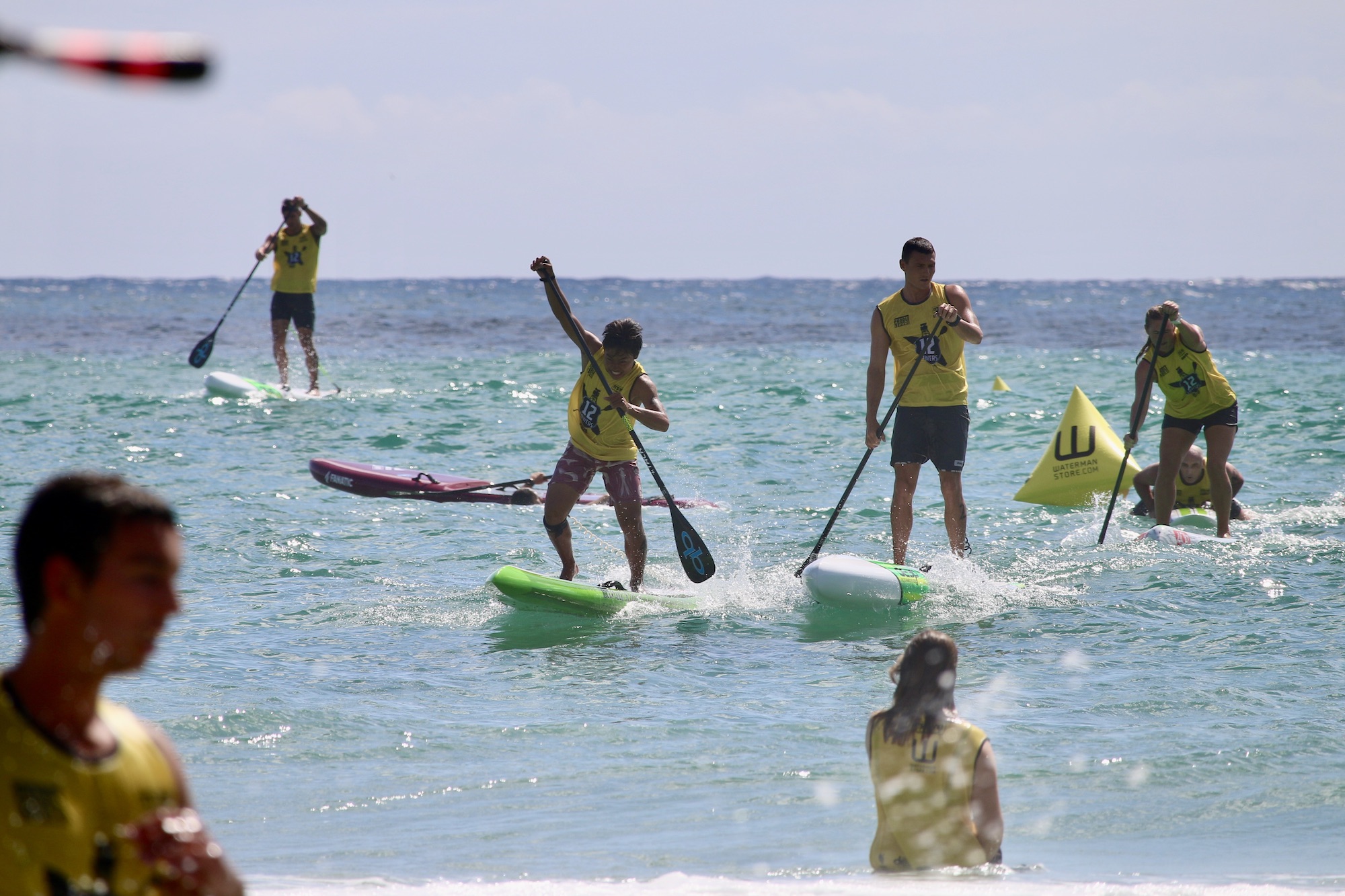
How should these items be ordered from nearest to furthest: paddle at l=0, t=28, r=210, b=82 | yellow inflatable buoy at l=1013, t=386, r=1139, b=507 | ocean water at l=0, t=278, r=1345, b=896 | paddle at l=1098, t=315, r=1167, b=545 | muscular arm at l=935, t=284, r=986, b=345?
paddle at l=0, t=28, r=210, b=82 < ocean water at l=0, t=278, r=1345, b=896 < muscular arm at l=935, t=284, r=986, b=345 < paddle at l=1098, t=315, r=1167, b=545 < yellow inflatable buoy at l=1013, t=386, r=1139, b=507

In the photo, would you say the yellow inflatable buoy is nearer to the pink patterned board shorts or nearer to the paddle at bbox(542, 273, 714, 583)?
the paddle at bbox(542, 273, 714, 583)

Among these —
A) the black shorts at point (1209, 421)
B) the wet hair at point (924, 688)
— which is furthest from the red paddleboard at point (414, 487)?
the wet hair at point (924, 688)

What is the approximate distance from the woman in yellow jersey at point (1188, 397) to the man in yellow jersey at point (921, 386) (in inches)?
66.3

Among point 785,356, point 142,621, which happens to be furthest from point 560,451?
point 785,356

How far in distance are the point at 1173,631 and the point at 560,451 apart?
8.90 meters

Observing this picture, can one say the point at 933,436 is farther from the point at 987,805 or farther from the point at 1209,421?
the point at 987,805

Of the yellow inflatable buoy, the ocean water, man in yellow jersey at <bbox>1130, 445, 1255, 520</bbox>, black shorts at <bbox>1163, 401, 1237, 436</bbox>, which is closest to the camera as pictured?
the ocean water

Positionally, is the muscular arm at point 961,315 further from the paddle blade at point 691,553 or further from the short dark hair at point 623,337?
the paddle blade at point 691,553

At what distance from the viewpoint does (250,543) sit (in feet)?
31.2

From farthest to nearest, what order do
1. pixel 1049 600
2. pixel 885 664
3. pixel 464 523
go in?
pixel 464 523, pixel 1049 600, pixel 885 664

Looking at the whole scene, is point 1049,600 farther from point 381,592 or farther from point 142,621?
point 142,621

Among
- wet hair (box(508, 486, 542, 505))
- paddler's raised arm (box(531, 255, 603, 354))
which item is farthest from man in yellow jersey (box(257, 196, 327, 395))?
paddler's raised arm (box(531, 255, 603, 354))

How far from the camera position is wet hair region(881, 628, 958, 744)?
3832 mm

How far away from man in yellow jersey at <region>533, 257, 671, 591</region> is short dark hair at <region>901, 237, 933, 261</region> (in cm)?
164
